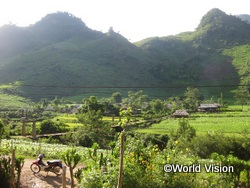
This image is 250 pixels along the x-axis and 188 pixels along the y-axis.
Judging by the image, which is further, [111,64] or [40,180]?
[111,64]

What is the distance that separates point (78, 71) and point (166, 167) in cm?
12055

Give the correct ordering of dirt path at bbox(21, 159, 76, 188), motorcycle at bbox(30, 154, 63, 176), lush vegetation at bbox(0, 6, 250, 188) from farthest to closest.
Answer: motorcycle at bbox(30, 154, 63, 176) < dirt path at bbox(21, 159, 76, 188) < lush vegetation at bbox(0, 6, 250, 188)

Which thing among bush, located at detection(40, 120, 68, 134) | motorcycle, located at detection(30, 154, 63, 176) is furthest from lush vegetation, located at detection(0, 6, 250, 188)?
motorcycle, located at detection(30, 154, 63, 176)

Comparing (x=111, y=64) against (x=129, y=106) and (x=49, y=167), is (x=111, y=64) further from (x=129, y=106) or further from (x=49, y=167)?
(x=129, y=106)

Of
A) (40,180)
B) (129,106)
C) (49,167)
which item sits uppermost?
(129,106)

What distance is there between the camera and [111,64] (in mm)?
152000

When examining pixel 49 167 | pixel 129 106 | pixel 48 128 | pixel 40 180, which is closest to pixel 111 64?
pixel 48 128

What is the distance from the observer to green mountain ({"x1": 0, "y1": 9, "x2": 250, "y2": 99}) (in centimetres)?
11469

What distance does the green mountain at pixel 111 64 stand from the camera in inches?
4515

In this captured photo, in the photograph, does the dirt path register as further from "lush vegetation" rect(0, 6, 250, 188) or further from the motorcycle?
"lush vegetation" rect(0, 6, 250, 188)

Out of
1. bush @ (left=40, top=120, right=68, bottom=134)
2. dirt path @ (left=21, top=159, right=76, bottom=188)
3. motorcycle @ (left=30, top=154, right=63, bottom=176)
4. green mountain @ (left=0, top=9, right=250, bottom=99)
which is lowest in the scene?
bush @ (left=40, top=120, right=68, bottom=134)

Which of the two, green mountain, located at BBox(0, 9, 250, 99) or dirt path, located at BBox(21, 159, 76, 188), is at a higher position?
green mountain, located at BBox(0, 9, 250, 99)

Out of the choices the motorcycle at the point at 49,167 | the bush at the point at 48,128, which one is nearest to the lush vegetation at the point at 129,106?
the bush at the point at 48,128

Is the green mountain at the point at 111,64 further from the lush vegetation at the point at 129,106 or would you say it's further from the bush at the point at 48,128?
the bush at the point at 48,128
